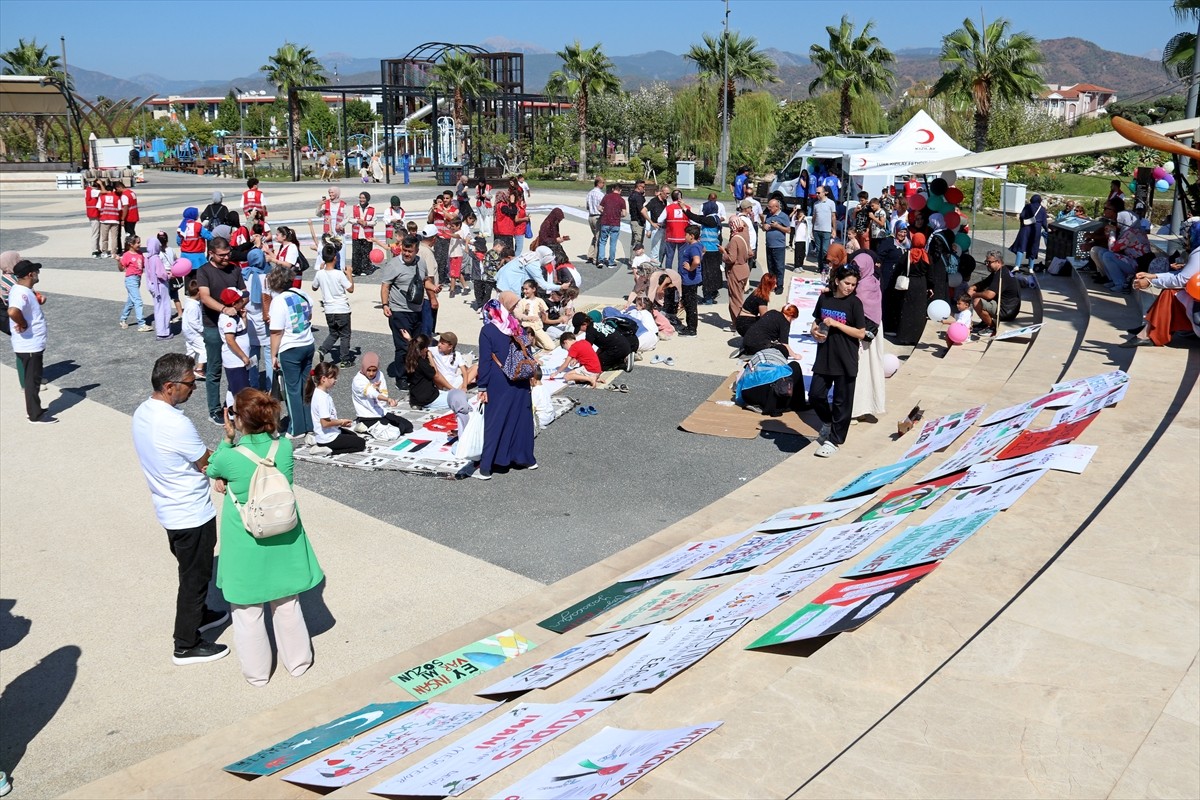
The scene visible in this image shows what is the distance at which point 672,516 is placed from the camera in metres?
8.23

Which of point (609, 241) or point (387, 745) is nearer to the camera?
point (387, 745)

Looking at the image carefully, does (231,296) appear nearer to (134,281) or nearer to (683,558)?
(683,558)

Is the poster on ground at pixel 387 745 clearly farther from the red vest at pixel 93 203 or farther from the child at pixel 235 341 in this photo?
the red vest at pixel 93 203

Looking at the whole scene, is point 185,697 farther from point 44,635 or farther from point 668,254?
point 668,254

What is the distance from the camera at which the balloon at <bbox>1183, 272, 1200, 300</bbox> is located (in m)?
9.77

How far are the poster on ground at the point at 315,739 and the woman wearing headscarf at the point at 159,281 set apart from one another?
442 inches

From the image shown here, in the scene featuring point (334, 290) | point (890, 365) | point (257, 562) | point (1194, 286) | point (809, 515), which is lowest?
point (809, 515)

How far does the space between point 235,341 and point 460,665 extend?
5.52m

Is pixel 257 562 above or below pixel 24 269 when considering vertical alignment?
below

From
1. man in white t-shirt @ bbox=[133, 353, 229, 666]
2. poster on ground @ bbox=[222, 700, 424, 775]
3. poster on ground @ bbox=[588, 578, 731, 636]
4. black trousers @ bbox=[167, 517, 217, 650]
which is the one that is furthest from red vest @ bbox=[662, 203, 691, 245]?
poster on ground @ bbox=[222, 700, 424, 775]

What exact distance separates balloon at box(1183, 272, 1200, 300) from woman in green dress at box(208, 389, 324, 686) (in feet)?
28.5

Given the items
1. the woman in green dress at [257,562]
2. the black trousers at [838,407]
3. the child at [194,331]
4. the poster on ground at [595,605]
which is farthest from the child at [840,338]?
the child at [194,331]

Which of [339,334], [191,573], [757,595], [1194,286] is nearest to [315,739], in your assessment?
[191,573]

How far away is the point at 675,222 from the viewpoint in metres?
16.8
